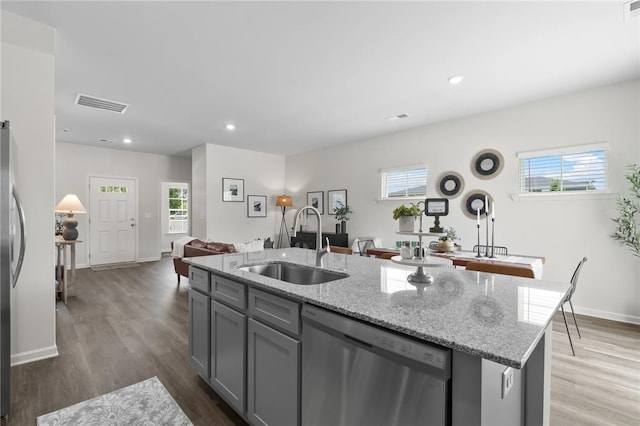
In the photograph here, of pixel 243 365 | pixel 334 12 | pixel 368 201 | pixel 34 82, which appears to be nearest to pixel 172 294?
pixel 34 82

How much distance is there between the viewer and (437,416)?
935 mm

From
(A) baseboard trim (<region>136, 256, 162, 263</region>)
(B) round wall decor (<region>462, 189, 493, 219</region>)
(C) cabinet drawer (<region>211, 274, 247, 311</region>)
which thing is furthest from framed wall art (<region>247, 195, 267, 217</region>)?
(C) cabinet drawer (<region>211, 274, 247, 311</region>)

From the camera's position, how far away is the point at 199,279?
7.09 ft

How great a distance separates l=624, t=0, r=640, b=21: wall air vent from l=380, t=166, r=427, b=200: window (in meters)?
3.03

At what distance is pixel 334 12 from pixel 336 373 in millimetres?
2378

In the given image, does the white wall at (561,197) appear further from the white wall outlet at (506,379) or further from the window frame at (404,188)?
the white wall outlet at (506,379)

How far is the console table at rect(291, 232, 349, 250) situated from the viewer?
6250 mm

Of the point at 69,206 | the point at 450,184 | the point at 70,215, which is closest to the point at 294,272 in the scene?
the point at 450,184

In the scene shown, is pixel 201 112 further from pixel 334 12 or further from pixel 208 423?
pixel 208 423

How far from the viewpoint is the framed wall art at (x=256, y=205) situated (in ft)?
24.2

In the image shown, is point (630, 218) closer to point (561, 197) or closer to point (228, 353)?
point (561, 197)

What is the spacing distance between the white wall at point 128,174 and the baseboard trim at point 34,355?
4894mm

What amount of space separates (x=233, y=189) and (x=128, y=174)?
2542mm

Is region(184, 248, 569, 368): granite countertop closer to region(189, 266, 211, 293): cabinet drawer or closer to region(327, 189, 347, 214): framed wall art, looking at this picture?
region(189, 266, 211, 293): cabinet drawer
